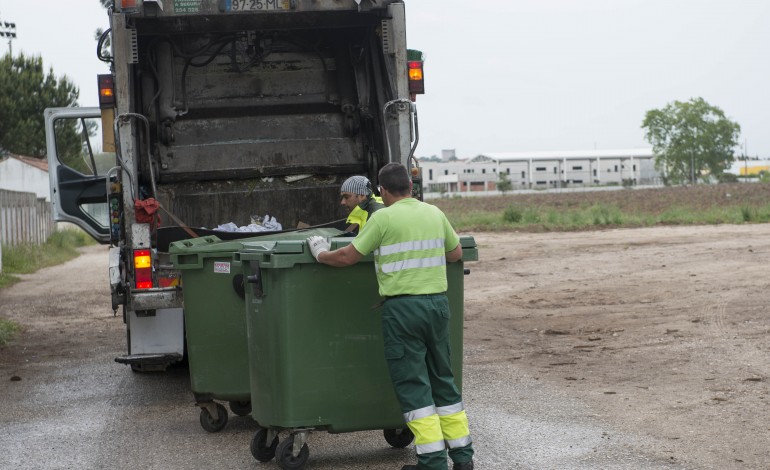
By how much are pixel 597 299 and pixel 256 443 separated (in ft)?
26.5

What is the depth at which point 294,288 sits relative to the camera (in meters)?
5.73

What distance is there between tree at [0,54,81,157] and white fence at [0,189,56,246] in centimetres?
561

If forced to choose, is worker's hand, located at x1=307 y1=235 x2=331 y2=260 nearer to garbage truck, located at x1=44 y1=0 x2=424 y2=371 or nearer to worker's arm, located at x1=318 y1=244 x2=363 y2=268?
worker's arm, located at x1=318 y1=244 x2=363 y2=268

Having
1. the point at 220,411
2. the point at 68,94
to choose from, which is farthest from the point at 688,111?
the point at 220,411

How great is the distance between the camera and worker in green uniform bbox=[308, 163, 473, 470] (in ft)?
18.2

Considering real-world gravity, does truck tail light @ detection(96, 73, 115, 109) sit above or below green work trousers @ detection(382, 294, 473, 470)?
above

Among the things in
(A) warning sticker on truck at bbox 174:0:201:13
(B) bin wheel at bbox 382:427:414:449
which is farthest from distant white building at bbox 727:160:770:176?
(B) bin wheel at bbox 382:427:414:449

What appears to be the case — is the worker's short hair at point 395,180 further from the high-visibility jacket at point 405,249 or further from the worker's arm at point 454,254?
the worker's arm at point 454,254

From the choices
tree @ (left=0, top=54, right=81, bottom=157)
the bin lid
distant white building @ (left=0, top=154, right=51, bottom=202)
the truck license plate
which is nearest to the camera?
the bin lid

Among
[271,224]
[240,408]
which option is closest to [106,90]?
[271,224]

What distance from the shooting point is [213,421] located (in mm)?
6977

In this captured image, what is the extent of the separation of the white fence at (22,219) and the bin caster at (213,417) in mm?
18081

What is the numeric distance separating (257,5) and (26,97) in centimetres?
3554

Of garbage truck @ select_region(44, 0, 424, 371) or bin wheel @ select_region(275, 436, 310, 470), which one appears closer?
bin wheel @ select_region(275, 436, 310, 470)
